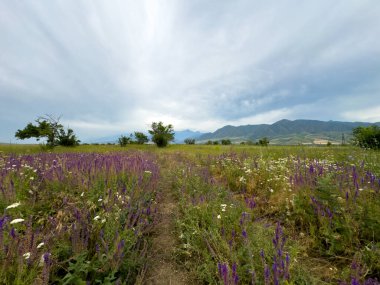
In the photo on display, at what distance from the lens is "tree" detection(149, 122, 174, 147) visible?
28.9 metres

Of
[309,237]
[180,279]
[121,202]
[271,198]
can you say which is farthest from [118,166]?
[309,237]

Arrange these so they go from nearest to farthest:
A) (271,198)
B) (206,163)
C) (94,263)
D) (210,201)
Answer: (94,263), (210,201), (271,198), (206,163)

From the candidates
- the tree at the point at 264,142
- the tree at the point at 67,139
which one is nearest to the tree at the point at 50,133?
the tree at the point at 67,139

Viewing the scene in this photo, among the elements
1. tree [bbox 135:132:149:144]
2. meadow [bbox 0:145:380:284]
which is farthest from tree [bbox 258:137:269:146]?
tree [bbox 135:132:149:144]

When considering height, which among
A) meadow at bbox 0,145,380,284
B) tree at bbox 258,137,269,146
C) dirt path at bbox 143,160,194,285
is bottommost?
dirt path at bbox 143,160,194,285

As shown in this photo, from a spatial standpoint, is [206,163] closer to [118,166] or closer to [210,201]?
[118,166]

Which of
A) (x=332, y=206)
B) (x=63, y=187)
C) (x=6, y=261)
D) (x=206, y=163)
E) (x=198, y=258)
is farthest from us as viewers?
(x=206, y=163)

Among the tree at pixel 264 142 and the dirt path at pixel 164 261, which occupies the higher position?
the tree at pixel 264 142

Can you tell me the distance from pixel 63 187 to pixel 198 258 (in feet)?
9.14

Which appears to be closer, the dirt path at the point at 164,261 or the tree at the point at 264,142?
the dirt path at the point at 164,261

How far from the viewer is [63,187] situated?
370cm

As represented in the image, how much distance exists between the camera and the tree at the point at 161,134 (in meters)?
28.9

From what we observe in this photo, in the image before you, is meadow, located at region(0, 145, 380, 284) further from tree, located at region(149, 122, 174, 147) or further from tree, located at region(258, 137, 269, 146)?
tree, located at region(149, 122, 174, 147)

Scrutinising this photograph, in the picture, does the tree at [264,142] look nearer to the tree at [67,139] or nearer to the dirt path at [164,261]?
the dirt path at [164,261]
